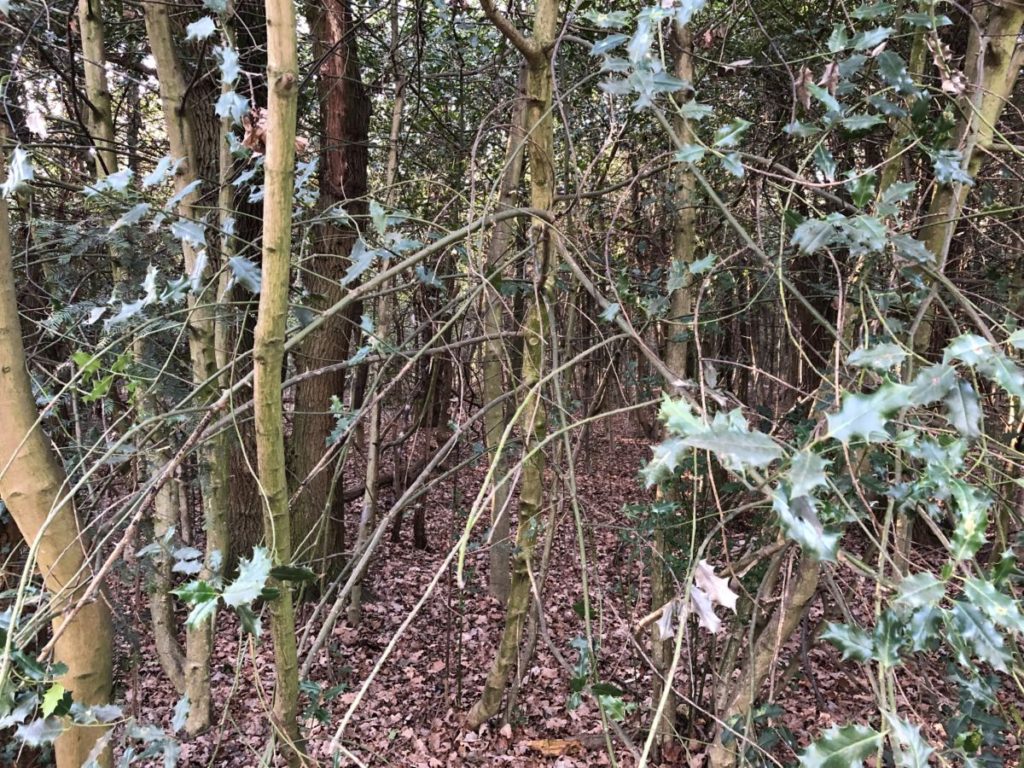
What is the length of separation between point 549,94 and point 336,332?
9.16 feet

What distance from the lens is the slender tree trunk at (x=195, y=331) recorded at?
2473mm

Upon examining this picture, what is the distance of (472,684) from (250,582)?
311 cm

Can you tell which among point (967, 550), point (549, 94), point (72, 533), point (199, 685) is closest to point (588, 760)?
point (199, 685)

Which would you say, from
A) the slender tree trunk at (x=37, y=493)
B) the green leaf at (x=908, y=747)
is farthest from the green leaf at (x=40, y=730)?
the green leaf at (x=908, y=747)

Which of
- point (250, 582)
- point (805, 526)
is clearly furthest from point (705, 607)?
point (250, 582)

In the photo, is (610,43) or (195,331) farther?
(195,331)

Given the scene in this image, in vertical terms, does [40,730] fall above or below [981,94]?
below

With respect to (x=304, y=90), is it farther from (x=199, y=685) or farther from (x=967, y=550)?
(x=967, y=550)

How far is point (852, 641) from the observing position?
98cm

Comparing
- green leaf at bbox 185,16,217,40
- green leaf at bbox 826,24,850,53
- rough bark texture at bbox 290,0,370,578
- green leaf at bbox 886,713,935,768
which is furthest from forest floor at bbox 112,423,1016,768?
green leaf at bbox 185,16,217,40

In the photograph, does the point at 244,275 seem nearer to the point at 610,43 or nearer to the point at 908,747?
the point at 610,43

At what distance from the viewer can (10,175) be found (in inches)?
52.4

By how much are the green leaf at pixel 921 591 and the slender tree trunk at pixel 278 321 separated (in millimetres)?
1013

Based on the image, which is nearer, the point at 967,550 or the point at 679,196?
the point at 967,550
